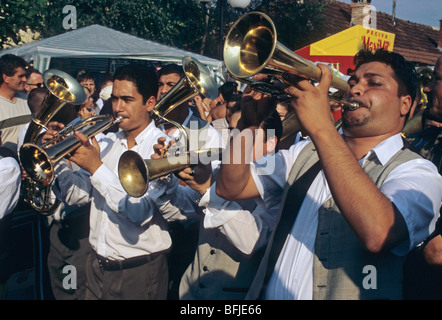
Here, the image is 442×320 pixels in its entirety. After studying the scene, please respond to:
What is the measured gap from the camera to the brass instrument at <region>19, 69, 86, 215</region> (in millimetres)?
3016

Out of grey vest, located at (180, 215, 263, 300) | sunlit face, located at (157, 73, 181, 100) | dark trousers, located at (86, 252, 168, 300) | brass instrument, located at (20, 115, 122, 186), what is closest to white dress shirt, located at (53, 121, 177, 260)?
dark trousers, located at (86, 252, 168, 300)

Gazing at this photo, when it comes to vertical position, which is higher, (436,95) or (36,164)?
(436,95)

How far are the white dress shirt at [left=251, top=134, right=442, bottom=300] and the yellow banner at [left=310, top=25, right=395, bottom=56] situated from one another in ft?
19.8

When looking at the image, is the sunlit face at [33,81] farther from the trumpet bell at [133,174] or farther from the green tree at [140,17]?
the green tree at [140,17]

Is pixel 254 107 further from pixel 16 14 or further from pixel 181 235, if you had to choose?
pixel 16 14

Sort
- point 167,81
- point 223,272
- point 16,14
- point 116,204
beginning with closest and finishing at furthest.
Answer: point 223,272 → point 116,204 → point 167,81 → point 16,14

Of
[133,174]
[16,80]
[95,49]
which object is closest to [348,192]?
[133,174]

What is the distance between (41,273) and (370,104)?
3.56m

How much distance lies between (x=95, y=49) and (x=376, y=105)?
7133 millimetres

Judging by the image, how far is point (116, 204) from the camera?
2588mm

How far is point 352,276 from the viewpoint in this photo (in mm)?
1688

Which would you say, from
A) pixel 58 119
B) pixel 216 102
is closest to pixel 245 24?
pixel 58 119

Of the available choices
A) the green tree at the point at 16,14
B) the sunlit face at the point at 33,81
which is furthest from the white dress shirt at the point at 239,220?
the green tree at the point at 16,14

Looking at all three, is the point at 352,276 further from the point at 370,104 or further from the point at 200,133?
the point at 200,133
